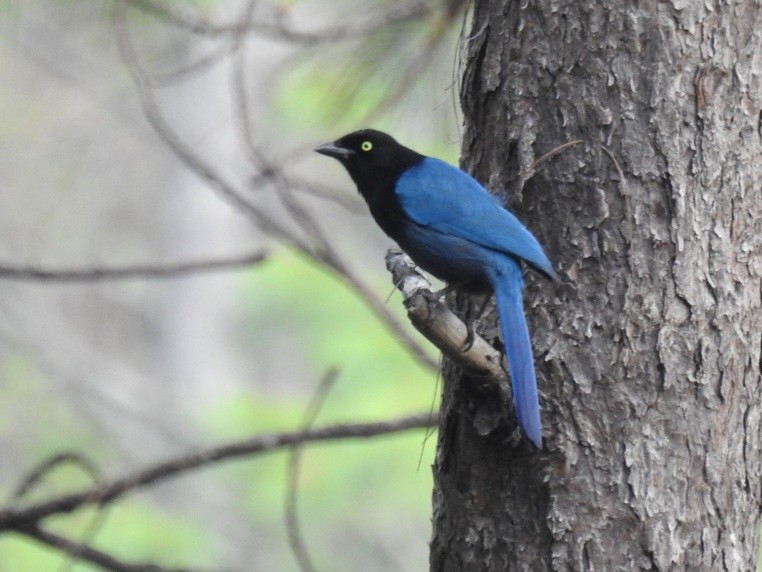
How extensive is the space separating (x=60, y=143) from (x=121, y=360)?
2.72 m

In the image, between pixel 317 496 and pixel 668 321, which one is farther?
pixel 317 496

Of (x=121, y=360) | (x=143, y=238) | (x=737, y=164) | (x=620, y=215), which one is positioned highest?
(x=143, y=238)

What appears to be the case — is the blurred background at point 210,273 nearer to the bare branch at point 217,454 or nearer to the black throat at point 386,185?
the black throat at point 386,185

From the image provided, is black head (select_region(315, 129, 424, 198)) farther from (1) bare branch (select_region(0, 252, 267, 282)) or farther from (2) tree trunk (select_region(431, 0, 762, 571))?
(2) tree trunk (select_region(431, 0, 762, 571))

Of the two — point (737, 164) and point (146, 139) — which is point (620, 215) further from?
point (146, 139)

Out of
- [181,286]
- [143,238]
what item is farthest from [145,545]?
[143,238]

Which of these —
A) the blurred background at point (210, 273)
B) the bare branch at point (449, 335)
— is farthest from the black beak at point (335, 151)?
the bare branch at point (449, 335)

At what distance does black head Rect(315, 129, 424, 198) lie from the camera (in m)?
3.77

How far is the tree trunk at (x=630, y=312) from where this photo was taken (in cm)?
264

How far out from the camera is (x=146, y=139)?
12258 millimetres

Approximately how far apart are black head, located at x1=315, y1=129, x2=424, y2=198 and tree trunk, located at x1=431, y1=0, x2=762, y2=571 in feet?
2.90

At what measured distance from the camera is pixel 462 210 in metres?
3.21

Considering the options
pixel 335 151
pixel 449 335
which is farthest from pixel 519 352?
pixel 335 151

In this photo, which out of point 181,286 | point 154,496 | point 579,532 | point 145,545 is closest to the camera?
point 579,532
